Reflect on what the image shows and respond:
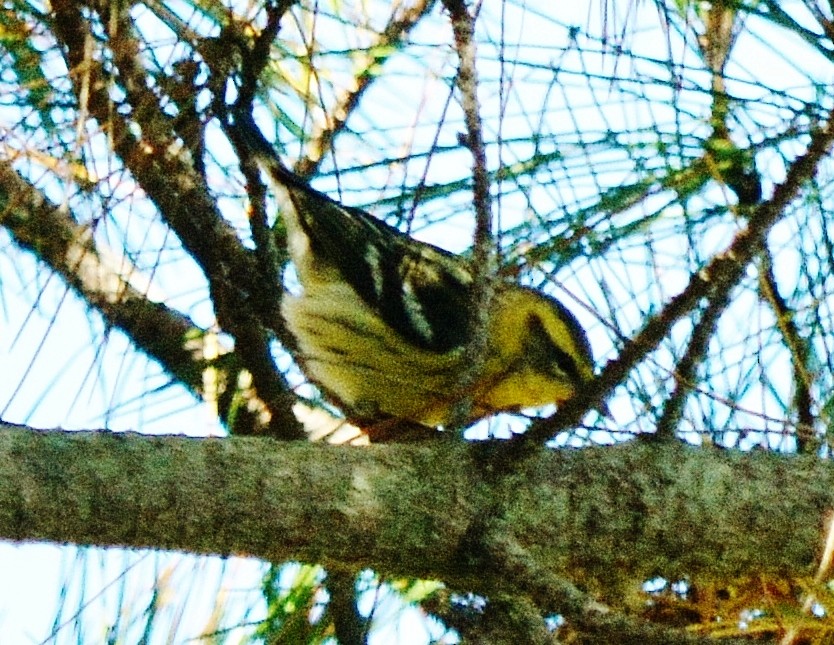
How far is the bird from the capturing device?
1749 millimetres

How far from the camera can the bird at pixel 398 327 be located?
5.74 feet

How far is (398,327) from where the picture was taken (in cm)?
186

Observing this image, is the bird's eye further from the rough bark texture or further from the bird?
the rough bark texture

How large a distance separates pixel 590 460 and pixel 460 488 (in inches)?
5.4

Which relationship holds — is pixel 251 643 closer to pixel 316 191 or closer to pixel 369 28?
pixel 316 191

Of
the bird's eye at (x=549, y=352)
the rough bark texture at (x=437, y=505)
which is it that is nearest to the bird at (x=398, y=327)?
the bird's eye at (x=549, y=352)

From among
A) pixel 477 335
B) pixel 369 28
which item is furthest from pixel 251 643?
pixel 369 28

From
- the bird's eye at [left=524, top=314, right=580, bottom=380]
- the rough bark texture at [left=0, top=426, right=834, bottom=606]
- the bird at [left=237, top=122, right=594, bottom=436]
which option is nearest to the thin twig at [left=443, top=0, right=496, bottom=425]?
the rough bark texture at [left=0, top=426, right=834, bottom=606]

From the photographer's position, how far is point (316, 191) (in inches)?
68.1

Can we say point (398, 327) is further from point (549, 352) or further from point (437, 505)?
point (437, 505)

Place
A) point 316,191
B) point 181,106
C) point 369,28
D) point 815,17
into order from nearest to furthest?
1. point 815,17
2. point 181,106
3. point 369,28
4. point 316,191

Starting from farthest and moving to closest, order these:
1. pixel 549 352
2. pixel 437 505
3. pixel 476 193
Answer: pixel 549 352 < pixel 437 505 < pixel 476 193

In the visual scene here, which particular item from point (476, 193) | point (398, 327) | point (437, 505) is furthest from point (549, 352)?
point (476, 193)

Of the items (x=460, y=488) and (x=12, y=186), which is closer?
(x=460, y=488)
